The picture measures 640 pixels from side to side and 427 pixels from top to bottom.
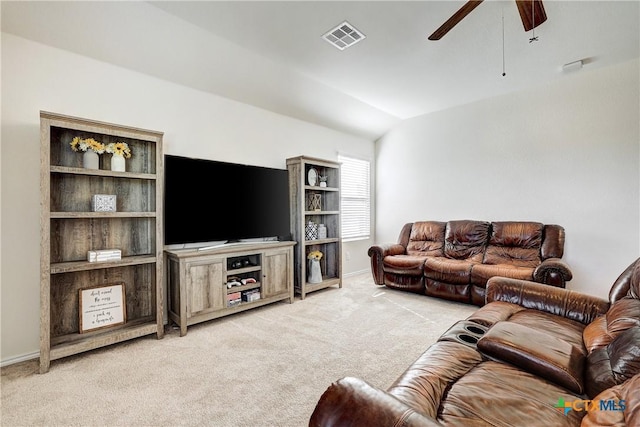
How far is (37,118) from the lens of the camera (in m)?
2.37

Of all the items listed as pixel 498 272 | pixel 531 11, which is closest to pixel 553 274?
pixel 498 272

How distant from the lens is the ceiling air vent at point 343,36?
2.70 meters

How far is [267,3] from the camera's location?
7.84 ft

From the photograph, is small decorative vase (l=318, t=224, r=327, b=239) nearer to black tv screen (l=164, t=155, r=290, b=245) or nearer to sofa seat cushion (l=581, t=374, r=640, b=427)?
black tv screen (l=164, t=155, r=290, b=245)

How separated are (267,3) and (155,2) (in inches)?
35.6

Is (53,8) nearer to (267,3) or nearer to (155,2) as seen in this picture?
(155,2)

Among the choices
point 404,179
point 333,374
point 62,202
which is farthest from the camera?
point 404,179

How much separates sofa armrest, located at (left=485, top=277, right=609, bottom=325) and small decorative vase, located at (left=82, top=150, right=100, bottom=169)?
348 centimetres

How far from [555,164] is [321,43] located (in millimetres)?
3449

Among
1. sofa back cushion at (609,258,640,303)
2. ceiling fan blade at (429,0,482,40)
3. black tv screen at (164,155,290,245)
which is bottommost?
sofa back cushion at (609,258,640,303)

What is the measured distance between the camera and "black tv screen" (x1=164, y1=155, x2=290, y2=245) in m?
2.90

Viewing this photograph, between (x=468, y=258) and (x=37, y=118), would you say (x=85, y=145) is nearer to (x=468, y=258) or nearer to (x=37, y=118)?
(x=37, y=118)

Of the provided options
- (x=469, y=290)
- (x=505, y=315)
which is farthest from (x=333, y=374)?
(x=469, y=290)

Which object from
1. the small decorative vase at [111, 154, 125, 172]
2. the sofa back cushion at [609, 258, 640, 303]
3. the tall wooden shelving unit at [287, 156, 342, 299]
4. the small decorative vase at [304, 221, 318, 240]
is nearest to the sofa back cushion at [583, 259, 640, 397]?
the sofa back cushion at [609, 258, 640, 303]
